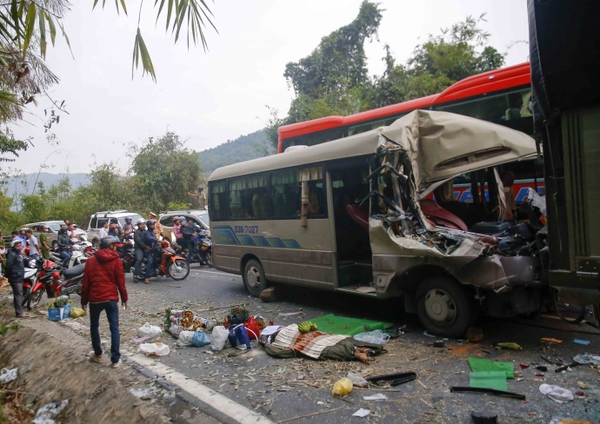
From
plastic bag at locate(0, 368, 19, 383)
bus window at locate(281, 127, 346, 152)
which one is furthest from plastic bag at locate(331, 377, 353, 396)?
bus window at locate(281, 127, 346, 152)

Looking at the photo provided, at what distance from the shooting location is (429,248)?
5.61 metres

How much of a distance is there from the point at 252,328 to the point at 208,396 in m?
1.88

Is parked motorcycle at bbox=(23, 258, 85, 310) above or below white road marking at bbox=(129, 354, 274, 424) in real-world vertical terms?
above

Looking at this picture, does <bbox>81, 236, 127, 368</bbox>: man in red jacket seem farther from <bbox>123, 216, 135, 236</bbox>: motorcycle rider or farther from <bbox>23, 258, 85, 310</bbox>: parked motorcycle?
<bbox>123, 216, 135, 236</bbox>: motorcycle rider

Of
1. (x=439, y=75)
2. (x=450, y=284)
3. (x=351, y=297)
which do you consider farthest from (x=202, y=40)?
(x=439, y=75)

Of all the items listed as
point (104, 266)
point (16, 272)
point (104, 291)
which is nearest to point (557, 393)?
point (104, 291)

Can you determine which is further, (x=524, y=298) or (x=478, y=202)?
(x=478, y=202)

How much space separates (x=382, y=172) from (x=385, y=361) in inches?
96.9

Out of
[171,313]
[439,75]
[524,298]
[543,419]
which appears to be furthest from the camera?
[439,75]

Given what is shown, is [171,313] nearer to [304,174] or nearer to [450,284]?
[304,174]

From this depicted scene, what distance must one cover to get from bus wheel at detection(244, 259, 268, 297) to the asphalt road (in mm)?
1667

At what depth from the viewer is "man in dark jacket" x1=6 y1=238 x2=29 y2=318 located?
A: 8.77 metres

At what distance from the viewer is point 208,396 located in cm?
468

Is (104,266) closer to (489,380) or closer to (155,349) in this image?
(155,349)
